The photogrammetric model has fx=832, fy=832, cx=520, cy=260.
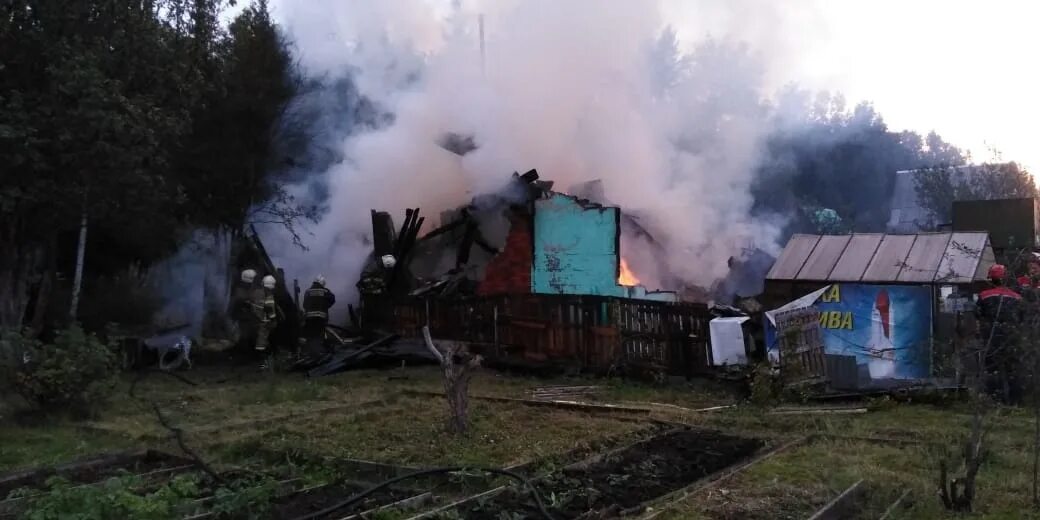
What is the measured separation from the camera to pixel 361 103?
2122 centimetres

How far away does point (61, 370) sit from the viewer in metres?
9.79

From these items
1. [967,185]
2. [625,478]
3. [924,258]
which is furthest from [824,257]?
[967,185]

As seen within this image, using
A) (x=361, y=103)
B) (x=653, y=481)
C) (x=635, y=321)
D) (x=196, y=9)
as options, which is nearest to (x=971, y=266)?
A: (x=635, y=321)

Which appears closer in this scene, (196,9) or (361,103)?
(196,9)

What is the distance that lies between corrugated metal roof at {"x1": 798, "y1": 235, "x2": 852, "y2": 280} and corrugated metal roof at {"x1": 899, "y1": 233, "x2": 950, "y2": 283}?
A: 38.1 inches

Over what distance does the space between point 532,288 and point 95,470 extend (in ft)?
39.8

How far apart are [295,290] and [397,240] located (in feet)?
8.65

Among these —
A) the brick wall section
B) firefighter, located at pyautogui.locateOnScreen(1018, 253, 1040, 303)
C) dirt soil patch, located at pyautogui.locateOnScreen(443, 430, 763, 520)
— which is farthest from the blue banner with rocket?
the brick wall section

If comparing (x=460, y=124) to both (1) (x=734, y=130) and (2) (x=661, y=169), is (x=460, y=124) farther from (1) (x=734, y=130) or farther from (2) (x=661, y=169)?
(1) (x=734, y=130)

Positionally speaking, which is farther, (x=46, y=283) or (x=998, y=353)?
(x=46, y=283)

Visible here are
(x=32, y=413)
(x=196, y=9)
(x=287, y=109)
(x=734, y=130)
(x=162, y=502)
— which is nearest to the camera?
(x=162, y=502)

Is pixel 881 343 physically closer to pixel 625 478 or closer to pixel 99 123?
pixel 625 478

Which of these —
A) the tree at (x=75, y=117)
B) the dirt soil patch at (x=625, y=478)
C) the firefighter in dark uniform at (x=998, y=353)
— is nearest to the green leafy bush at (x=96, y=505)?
the dirt soil patch at (x=625, y=478)

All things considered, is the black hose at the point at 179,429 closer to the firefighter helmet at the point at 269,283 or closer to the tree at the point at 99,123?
the tree at the point at 99,123
